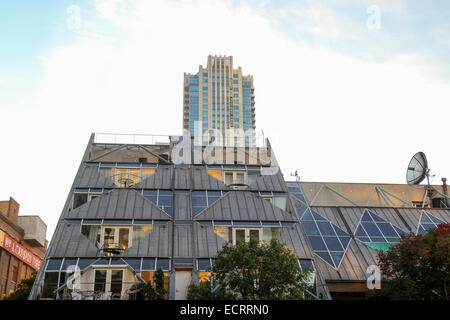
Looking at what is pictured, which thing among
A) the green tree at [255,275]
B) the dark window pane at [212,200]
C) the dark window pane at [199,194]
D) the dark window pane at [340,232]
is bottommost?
the green tree at [255,275]

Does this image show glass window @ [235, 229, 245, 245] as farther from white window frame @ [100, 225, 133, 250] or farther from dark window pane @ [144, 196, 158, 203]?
white window frame @ [100, 225, 133, 250]

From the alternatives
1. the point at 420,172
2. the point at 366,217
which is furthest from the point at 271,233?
the point at 420,172

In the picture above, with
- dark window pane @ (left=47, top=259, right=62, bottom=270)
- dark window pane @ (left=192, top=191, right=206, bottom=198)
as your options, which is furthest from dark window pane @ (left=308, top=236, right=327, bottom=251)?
dark window pane @ (left=47, top=259, right=62, bottom=270)

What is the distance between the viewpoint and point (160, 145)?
50.5 m

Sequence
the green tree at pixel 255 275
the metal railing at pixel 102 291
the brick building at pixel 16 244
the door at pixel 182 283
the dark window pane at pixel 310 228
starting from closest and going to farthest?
the green tree at pixel 255 275, the metal railing at pixel 102 291, the door at pixel 182 283, the dark window pane at pixel 310 228, the brick building at pixel 16 244

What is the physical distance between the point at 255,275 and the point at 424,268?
34.0 feet

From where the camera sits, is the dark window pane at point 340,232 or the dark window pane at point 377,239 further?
the dark window pane at point 340,232

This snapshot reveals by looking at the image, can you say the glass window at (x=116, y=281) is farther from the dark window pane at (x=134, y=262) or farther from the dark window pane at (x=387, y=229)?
the dark window pane at (x=387, y=229)

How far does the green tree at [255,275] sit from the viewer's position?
88.6 ft

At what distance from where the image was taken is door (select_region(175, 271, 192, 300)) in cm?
3416

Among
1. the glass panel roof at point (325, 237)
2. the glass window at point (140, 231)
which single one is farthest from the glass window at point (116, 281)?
the glass panel roof at point (325, 237)

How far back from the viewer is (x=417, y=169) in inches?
2092

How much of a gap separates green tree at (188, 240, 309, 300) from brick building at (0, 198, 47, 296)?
3907 cm

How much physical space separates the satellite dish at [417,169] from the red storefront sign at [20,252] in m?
48.0
